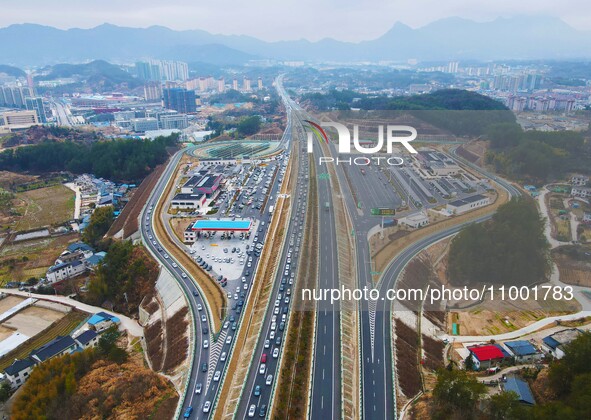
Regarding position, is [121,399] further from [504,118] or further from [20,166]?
[504,118]

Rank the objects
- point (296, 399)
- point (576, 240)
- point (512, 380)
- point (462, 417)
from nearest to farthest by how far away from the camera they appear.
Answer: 1. point (462, 417)
2. point (296, 399)
3. point (512, 380)
4. point (576, 240)

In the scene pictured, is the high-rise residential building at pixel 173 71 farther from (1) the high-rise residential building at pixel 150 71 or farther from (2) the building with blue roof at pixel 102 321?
(2) the building with blue roof at pixel 102 321

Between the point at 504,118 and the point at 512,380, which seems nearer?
the point at 512,380

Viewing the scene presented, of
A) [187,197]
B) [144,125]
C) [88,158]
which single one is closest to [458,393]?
[187,197]

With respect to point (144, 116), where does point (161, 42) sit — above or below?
above

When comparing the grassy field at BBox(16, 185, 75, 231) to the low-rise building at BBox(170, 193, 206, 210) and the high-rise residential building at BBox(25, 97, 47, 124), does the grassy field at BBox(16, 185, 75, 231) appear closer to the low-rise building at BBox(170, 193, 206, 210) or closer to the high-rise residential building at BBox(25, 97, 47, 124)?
the low-rise building at BBox(170, 193, 206, 210)

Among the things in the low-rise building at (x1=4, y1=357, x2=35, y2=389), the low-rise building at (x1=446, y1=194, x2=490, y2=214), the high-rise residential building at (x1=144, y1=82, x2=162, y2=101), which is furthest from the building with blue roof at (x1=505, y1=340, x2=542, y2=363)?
the high-rise residential building at (x1=144, y1=82, x2=162, y2=101)

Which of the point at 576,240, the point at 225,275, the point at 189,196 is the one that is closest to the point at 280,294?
the point at 225,275
